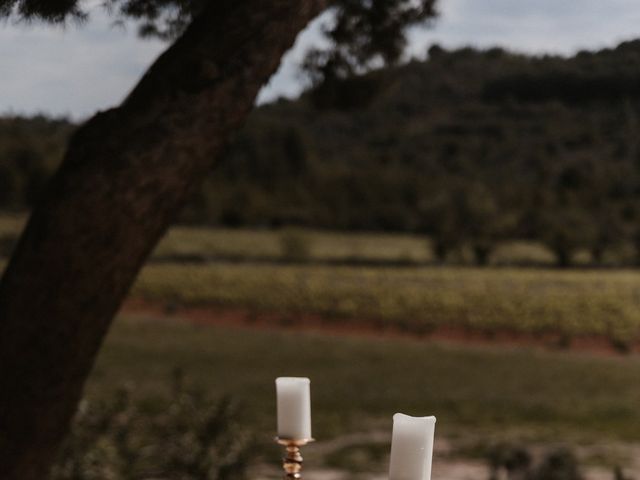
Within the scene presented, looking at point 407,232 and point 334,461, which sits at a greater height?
point 407,232

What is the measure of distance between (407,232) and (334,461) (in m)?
11.7

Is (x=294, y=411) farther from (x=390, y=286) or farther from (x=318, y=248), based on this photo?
(x=318, y=248)

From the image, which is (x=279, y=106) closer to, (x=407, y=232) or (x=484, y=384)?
(x=407, y=232)

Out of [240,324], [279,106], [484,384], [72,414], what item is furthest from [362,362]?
[279,106]

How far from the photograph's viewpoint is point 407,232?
16125mm

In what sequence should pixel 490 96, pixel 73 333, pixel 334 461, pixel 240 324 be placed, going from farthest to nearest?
1. pixel 490 96
2. pixel 240 324
3. pixel 334 461
4. pixel 73 333

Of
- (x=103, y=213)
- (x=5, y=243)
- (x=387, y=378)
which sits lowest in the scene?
(x=387, y=378)

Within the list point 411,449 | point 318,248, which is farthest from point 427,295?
point 411,449

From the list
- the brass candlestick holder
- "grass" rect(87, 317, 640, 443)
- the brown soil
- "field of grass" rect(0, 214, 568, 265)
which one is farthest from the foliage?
"field of grass" rect(0, 214, 568, 265)

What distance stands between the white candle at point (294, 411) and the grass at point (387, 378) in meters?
4.40

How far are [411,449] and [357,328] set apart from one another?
9.86 meters

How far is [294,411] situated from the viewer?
1.04 m

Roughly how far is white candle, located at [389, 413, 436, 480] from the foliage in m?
2.07

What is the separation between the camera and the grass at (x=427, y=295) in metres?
10.5
